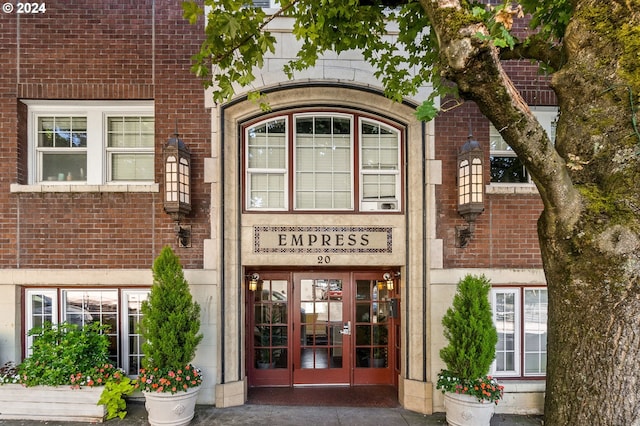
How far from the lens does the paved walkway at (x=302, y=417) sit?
19.1 feet

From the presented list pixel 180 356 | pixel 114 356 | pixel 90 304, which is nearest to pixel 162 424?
pixel 180 356

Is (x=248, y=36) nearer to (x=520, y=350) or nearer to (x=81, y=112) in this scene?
(x=81, y=112)

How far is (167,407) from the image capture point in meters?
5.54

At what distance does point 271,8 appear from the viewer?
6703 mm

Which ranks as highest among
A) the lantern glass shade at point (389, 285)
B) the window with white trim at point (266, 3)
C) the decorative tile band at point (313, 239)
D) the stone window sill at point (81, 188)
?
the window with white trim at point (266, 3)

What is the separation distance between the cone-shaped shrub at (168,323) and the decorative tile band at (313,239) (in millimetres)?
1519

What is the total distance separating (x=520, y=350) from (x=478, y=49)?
5.92 metres

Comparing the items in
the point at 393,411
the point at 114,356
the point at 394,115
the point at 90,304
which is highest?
the point at 394,115

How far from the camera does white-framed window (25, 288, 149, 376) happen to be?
6.57 m

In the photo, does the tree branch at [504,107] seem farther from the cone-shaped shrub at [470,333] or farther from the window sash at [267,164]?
the window sash at [267,164]

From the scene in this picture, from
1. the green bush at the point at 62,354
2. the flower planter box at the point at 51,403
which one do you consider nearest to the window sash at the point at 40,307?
the green bush at the point at 62,354

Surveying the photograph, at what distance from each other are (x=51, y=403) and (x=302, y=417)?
3946 millimetres

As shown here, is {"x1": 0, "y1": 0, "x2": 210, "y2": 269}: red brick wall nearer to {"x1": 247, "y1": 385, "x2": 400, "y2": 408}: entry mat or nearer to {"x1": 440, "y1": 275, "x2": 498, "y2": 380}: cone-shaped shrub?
{"x1": 247, "y1": 385, "x2": 400, "y2": 408}: entry mat

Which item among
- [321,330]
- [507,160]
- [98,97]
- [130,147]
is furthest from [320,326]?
[98,97]
